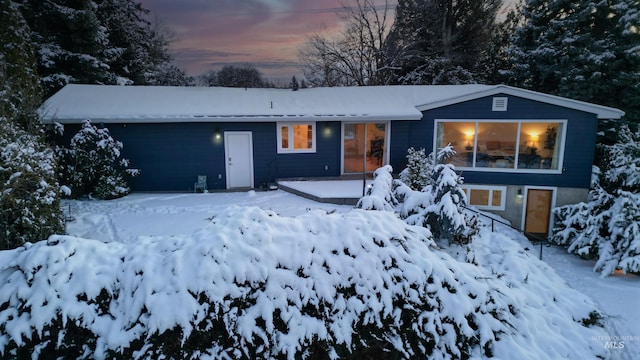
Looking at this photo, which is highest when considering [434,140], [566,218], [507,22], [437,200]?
[507,22]

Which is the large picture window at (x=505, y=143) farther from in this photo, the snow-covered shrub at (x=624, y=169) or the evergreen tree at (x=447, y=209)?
the evergreen tree at (x=447, y=209)

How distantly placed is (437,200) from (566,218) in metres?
6.40

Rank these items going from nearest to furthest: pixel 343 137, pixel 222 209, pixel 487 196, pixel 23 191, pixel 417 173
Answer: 1. pixel 23 191
2. pixel 222 209
3. pixel 417 173
4. pixel 487 196
5. pixel 343 137

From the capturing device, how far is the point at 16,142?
5.90 metres

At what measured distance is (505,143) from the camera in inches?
456

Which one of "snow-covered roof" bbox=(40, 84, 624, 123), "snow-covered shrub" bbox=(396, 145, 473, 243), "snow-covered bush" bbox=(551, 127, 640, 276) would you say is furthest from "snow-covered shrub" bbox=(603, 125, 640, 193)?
"snow-covered shrub" bbox=(396, 145, 473, 243)

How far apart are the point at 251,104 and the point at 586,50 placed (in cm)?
1428

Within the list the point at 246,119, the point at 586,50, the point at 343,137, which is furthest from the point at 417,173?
the point at 586,50

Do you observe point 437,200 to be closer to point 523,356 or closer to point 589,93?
point 523,356

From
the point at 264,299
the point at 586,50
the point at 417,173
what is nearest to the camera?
the point at 264,299

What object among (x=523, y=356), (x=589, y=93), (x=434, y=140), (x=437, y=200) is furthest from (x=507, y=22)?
(x=523, y=356)

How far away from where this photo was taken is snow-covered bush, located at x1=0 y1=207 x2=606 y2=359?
113 inches

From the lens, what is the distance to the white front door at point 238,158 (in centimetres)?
1162

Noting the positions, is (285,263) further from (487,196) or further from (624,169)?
(624,169)
